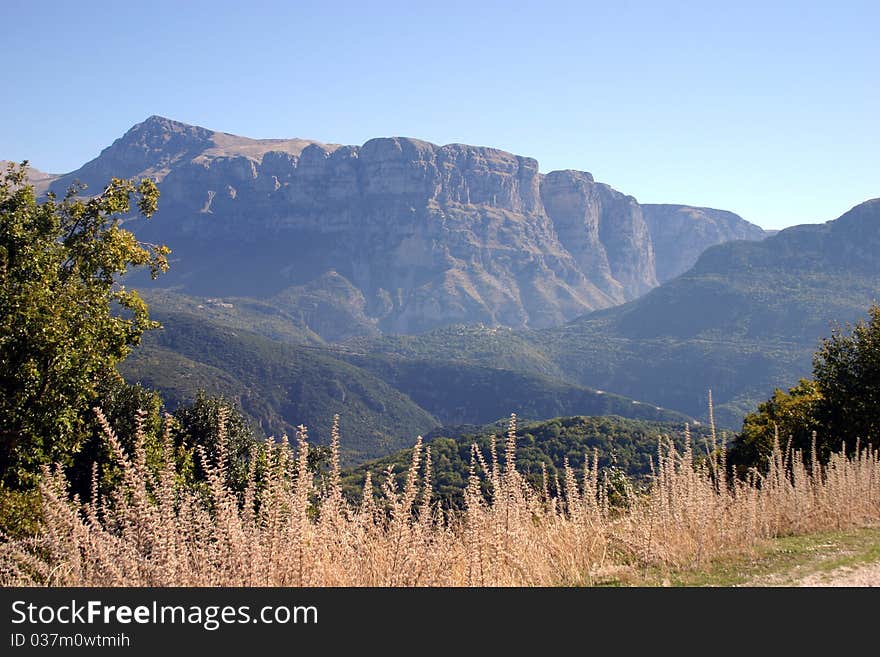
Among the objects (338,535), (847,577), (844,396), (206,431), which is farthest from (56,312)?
(844,396)

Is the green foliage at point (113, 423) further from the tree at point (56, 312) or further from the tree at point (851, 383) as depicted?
the tree at point (851, 383)

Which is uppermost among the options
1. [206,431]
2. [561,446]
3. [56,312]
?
[56,312]

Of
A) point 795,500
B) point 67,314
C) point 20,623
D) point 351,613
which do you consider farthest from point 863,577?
point 67,314

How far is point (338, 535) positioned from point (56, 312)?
11132 millimetres

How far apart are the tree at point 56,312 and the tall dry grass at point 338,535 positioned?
795 cm

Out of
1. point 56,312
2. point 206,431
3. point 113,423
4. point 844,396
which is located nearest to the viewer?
point 56,312

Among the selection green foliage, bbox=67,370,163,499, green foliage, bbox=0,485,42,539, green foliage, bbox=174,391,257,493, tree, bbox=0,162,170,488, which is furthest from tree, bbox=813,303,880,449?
green foliage, bbox=0,485,42,539

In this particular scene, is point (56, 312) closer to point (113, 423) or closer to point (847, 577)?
point (113, 423)

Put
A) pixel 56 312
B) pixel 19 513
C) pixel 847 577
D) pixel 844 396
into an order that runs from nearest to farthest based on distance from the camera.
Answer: pixel 847 577, pixel 19 513, pixel 56 312, pixel 844 396

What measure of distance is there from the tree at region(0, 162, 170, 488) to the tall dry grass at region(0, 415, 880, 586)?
7948 mm

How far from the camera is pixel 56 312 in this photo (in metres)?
13.9

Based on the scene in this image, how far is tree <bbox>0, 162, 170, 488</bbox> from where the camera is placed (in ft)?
43.0

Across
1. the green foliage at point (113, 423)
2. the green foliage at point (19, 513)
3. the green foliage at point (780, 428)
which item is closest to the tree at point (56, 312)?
the green foliage at point (19, 513)

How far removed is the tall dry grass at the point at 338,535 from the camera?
4637mm
